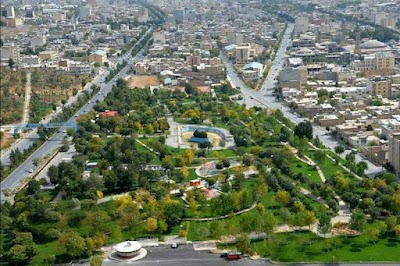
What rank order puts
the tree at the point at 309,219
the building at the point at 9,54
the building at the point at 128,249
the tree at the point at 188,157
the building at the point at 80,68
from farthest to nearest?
1. the building at the point at 9,54
2. the building at the point at 80,68
3. the tree at the point at 188,157
4. the tree at the point at 309,219
5. the building at the point at 128,249

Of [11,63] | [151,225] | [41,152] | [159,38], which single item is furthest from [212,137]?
[159,38]

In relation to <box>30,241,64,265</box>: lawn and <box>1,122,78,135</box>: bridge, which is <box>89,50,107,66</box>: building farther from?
<box>30,241,64,265</box>: lawn

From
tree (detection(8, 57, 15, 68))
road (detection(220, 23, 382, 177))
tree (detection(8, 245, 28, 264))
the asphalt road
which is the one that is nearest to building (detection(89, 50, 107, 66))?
tree (detection(8, 57, 15, 68))

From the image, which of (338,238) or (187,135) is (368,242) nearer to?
(338,238)

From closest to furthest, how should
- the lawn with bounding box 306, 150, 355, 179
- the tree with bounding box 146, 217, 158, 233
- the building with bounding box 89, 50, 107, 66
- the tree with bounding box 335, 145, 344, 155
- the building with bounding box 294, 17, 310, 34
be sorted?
the tree with bounding box 146, 217, 158, 233 → the lawn with bounding box 306, 150, 355, 179 → the tree with bounding box 335, 145, 344, 155 → the building with bounding box 89, 50, 107, 66 → the building with bounding box 294, 17, 310, 34

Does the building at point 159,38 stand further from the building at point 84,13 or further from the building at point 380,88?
the building at point 380,88

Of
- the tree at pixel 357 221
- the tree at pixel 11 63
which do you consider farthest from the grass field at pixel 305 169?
the tree at pixel 11 63

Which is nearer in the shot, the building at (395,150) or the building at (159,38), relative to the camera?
the building at (395,150)

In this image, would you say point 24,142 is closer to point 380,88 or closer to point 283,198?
point 283,198
